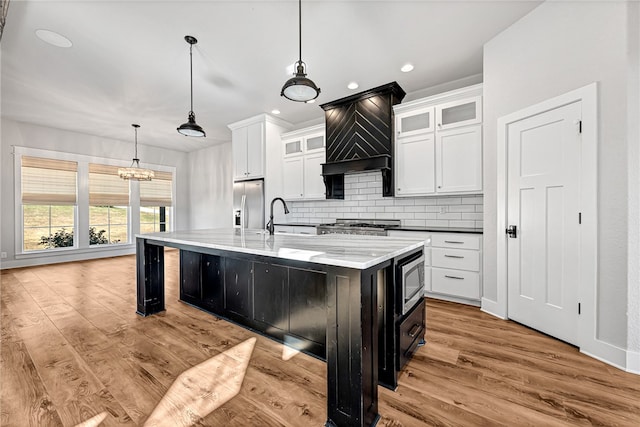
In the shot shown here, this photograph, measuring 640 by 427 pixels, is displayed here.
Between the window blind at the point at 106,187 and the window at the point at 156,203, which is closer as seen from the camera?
the window blind at the point at 106,187

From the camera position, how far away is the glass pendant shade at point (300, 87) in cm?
202

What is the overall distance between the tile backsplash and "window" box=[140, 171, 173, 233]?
4250 mm

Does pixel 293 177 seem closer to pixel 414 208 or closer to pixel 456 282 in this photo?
pixel 414 208

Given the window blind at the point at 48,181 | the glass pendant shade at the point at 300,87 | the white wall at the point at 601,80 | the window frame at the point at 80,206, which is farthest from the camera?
the window blind at the point at 48,181

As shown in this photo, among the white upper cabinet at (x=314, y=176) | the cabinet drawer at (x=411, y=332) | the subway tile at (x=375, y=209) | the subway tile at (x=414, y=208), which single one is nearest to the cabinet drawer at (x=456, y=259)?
the subway tile at (x=414, y=208)

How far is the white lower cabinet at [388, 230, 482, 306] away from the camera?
3.08 metres

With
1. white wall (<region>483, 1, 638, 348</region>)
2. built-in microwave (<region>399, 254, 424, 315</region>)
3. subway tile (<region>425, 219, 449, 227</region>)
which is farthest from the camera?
subway tile (<region>425, 219, 449, 227</region>)

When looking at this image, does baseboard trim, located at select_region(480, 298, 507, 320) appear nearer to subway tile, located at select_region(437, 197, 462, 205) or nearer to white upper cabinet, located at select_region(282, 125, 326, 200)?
subway tile, located at select_region(437, 197, 462, 205)

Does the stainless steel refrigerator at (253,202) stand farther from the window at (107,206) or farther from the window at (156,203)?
the window at (107,206)

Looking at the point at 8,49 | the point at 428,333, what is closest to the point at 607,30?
the point at 428,333

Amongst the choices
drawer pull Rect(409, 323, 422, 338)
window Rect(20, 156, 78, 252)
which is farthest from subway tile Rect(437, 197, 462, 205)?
window Rect(20, 156, 78, 252)

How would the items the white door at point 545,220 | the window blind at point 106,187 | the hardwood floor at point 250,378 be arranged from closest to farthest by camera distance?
the hardwood floor at point 250,378 < the white door at point 545,220 < the window blind at point 106,187

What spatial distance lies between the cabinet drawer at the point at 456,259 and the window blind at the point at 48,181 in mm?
7420

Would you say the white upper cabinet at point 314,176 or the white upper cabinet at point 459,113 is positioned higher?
the white upper cabinet at point 459,113
